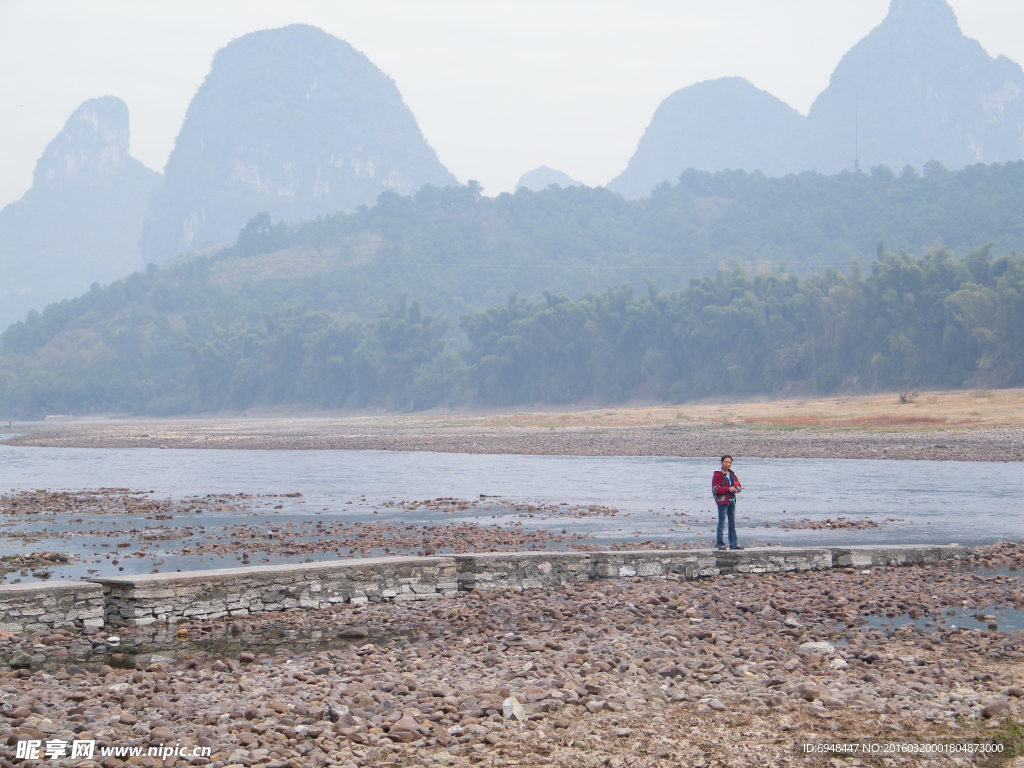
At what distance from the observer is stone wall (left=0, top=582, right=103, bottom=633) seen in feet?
51.7

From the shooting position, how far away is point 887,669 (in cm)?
1329

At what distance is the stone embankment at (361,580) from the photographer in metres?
16.2

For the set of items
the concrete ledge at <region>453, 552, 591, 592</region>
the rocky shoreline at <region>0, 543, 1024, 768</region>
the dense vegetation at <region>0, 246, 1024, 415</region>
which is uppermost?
the dense vegetation at <region>0, 246, 1024, 415</region>

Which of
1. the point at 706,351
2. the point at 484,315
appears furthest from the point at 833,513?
the point at 484,315

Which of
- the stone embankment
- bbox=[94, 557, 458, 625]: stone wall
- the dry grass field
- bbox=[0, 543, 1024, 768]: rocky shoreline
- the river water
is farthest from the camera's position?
the dry grass field

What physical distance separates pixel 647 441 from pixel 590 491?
3123 centimetres

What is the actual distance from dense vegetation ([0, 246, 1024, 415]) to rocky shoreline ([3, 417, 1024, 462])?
37.2 meters

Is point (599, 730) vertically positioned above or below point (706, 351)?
below

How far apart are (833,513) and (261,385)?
506 feet

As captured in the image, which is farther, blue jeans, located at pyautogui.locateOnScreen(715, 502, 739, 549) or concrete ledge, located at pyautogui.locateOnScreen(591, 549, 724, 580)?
blue jeans, located at pyautogui.locateOnScreen(715, 502, 739, 549)

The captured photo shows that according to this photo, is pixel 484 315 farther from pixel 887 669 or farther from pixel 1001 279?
pixel 887 669

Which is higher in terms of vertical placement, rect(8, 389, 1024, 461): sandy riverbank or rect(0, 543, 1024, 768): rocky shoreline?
rect(8, 389, 1024, 461): sandy riverbank

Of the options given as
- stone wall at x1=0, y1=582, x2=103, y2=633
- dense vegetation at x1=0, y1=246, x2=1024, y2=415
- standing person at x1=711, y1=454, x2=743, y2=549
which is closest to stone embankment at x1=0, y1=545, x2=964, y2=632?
stone wall at x1=0, y1=582, x2=103, y2=633

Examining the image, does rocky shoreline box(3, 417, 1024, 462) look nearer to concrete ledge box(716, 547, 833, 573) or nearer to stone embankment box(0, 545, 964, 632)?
concrete ledge box(716, 547, 833, 573)
